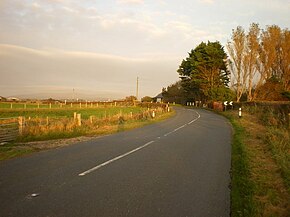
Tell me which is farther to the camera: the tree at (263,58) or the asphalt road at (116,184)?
the tree at (263,58)

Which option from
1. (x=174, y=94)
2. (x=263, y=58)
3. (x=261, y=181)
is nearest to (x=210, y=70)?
(x=263, y=58)

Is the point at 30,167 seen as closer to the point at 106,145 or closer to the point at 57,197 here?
the point at 57,197

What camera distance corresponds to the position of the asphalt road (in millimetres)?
5418

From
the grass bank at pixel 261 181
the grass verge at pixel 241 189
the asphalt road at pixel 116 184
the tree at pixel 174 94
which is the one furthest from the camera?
the tree at pixel 174 94

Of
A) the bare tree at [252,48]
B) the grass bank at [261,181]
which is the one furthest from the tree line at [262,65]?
the grass bank at [261,181]

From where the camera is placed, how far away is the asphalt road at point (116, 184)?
17.8 feet

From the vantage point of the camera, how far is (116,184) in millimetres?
7023

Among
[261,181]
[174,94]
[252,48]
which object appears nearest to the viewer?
[261,181]

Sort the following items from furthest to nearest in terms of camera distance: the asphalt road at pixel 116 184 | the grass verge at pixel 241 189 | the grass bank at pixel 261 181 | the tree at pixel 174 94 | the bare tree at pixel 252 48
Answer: the tree at pixel 174 94 → the bare tree at pixel 252 48 → the grass bank at pixel 261 181 → the grass verge at pixel 241 189 → the asphalt road at pixel 116 184

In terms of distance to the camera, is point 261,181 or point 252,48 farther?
point 252,48

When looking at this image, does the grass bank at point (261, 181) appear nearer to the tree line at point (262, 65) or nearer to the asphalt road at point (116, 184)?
the asphalt road at point (116, 184)

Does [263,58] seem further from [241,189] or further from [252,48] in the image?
[241,189]

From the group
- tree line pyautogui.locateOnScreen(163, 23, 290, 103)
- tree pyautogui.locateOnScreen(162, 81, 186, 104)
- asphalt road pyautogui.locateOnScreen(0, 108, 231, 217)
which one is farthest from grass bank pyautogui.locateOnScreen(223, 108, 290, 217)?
tree pyautogui.locateOnScreen(162, 81, 186, 104)

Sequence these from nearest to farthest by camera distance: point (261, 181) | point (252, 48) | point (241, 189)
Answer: point (241, 189)
point (261, 181)
point (252, 48)
